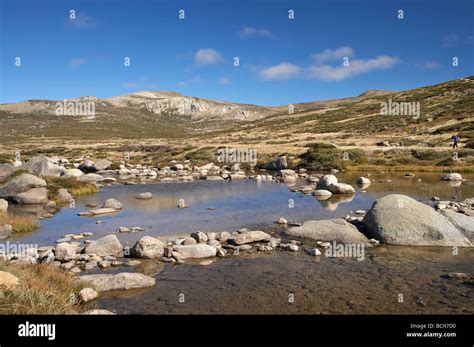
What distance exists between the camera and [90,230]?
1995 cm

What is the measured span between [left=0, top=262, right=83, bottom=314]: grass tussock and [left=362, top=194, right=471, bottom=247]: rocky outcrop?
1166cm

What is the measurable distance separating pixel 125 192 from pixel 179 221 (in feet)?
42.9

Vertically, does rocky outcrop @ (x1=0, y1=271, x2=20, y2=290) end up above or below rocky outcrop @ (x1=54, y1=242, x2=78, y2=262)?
above

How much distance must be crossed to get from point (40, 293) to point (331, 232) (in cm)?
1163

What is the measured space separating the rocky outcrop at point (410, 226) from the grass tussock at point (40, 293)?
1166 cm

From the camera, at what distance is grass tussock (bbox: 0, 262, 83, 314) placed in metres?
7.66

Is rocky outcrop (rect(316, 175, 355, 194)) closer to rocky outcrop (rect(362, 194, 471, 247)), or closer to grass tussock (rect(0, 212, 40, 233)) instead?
rocky outcrop (rect(362, 194, 471, 247))

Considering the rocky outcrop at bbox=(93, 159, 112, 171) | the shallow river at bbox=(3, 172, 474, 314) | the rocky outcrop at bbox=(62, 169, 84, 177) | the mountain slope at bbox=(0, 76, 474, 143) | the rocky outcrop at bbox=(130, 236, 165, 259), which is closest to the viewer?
the shallow river at bbox=(3, 172, 474, 314)

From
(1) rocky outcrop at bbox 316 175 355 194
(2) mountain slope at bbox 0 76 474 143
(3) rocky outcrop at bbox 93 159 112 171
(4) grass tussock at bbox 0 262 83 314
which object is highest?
(2) mountain slope at bbox 0 76 474 143

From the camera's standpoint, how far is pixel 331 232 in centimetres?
1703

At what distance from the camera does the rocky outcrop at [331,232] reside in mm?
16406

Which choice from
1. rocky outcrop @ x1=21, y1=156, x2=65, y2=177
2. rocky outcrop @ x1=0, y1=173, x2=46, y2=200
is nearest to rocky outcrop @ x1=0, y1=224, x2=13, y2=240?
rocky outcrop @ x1=0, y1=173, x2=46, y2=200
